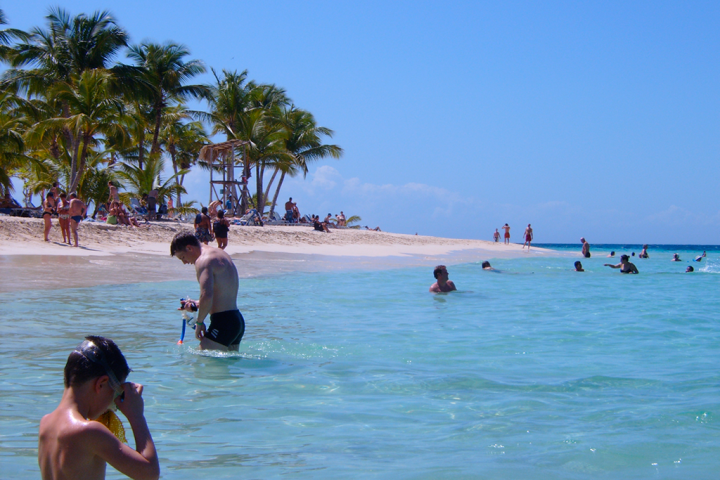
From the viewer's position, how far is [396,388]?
5.17 meters

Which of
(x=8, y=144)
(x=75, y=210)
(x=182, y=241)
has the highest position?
(x=8, y=144)

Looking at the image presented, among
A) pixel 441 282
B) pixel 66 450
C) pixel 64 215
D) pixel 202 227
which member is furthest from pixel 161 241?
pixel 66 450

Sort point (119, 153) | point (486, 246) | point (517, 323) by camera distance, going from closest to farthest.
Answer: point (517, 323) < point (119, 153) < point (486, 246)

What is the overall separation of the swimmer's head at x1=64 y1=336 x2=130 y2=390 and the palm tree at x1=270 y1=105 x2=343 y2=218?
3608cm

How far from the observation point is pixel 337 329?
8258mm

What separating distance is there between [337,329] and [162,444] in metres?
4.68

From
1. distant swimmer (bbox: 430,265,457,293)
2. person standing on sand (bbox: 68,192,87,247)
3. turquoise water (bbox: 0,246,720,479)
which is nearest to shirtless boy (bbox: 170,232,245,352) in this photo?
turquoise water (bbox: 0,246,720,479)

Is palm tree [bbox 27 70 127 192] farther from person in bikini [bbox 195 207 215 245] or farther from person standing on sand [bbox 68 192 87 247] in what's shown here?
person in bikini [bbox 195 207 215 245]

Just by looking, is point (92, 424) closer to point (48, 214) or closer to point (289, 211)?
point (48, 214)

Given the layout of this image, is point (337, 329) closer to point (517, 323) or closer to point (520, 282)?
point (517, 323)

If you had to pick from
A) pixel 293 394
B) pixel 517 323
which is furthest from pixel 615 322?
pixel 293 394

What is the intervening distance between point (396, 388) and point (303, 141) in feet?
112

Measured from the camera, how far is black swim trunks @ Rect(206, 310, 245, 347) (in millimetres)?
5402

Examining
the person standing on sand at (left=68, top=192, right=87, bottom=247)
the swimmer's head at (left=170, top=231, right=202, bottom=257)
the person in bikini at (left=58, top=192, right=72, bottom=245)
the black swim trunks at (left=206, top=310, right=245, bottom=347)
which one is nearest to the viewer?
the swimmer's head at (left=170, top=231, right=202, bottom=257)
